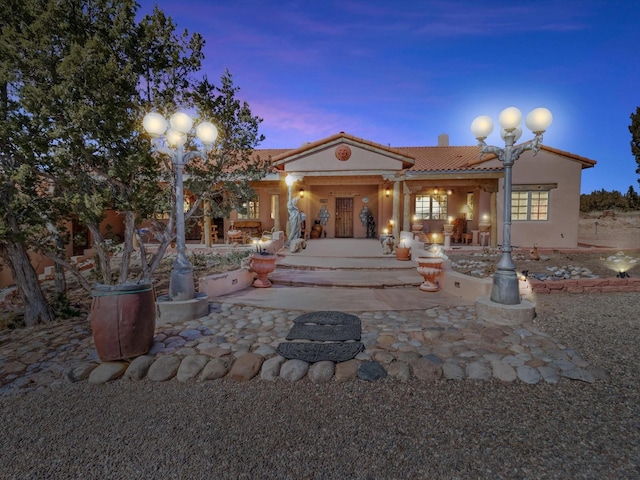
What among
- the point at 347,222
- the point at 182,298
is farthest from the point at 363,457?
the point at 347,222

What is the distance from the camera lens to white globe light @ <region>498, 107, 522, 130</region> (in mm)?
4766

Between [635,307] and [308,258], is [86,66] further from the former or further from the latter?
[635,307]

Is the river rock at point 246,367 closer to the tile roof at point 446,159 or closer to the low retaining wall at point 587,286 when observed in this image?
the low retaining wall at point 587,286

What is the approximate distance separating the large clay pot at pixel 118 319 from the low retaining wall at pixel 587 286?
6.83 m

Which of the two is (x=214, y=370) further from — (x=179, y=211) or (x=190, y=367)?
(x=179, y=211)

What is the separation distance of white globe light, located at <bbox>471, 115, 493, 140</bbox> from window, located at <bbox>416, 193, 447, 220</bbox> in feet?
35.0

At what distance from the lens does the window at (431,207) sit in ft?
50.6

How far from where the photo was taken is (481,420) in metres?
2.66

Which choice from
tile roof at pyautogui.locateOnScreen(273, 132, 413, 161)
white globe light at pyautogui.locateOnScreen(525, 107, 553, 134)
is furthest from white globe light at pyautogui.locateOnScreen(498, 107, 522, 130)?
tile roof at pyautogui.locateOnScreen(273, 132, 413, 161)

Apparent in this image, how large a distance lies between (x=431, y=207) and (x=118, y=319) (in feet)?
47.0

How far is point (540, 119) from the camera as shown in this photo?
461 cm

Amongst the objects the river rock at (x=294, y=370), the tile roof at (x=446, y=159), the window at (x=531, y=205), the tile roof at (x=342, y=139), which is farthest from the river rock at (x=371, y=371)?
the window at (x=531, y=205)

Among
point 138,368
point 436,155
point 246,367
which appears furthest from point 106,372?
point 436,155

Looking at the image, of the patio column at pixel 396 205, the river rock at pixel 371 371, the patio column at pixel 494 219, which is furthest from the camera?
the patio column at pixel 494 219
